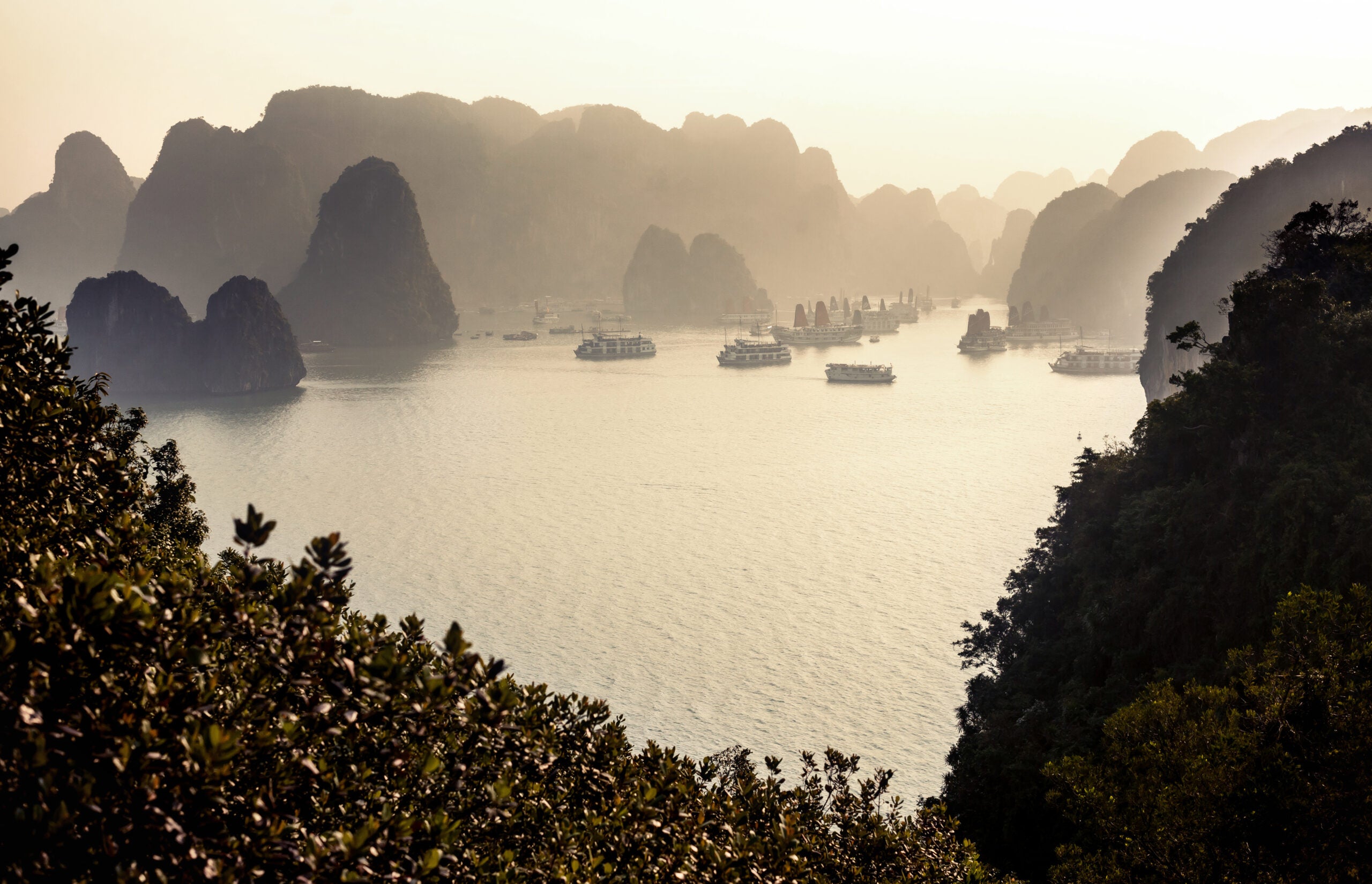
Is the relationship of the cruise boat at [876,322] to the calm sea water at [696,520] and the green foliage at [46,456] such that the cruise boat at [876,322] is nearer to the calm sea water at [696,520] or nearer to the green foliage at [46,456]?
the calm sea water at [696,520]

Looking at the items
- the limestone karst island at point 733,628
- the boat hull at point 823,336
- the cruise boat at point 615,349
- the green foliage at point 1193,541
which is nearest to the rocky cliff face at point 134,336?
the limestone karst island at point 733,628

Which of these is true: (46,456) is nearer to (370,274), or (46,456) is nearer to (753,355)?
(753,355)

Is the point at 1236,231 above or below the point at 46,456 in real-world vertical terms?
above

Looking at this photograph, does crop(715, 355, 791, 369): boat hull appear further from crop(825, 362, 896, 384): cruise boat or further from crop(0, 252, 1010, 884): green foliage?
crop(0, 252, 1010, 884): green foliage

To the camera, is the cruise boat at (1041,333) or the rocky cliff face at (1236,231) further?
the cruise boat at (1041,333)

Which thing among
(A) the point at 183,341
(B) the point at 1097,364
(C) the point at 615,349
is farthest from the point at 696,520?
(A) the point at 183,341

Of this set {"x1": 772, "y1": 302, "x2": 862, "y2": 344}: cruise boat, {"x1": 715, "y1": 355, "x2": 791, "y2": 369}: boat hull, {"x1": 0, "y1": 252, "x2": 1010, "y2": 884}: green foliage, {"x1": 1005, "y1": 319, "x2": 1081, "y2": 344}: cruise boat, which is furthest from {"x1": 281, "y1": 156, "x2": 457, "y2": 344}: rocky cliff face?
{"x1": 0, "y1": 252, "x2": 1010, "y2": 884}: green foliage

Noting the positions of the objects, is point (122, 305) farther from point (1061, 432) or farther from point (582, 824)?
point (582, 824)
